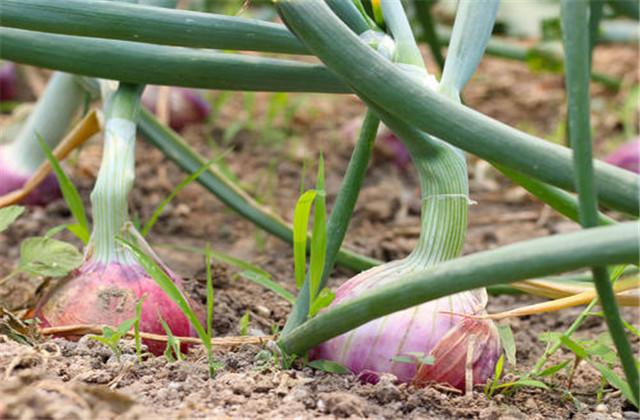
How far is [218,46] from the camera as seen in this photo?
1025 mm

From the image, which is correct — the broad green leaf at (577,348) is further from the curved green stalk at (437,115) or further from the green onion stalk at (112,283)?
the green onion stalk at (112,283)

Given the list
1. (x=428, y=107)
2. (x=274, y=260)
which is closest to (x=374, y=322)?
(x=428, y=107)

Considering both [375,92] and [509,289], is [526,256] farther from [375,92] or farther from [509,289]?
[509,289]

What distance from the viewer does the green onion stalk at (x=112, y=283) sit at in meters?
1.02

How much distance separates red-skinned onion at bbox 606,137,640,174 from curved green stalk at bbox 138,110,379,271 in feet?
2.37

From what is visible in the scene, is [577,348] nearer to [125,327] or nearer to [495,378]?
[495,378]

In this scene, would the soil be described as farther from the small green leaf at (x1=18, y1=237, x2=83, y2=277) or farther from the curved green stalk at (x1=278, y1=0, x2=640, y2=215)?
the curved green stalk at (x1=278, y1=0, x2=640, y2=215)

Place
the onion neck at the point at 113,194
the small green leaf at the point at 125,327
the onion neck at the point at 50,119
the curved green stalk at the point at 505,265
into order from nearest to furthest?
the curved green stalk at the point at 505,265 → the small green leaf at the point at 125,327 → the onion neck at the point at 113,194 → the onion neck at the point at 50,119

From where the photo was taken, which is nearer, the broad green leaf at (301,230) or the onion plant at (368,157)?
the onion plant at (368,157)

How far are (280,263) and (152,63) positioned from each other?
480 millimetres

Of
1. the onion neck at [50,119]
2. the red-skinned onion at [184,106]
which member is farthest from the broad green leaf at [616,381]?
the red-skinned onion at [184,106]

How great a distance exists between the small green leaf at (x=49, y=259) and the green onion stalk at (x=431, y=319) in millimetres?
270

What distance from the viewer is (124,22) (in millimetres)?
996

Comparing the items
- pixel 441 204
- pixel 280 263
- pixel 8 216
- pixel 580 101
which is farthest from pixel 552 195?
pixel 280 263
